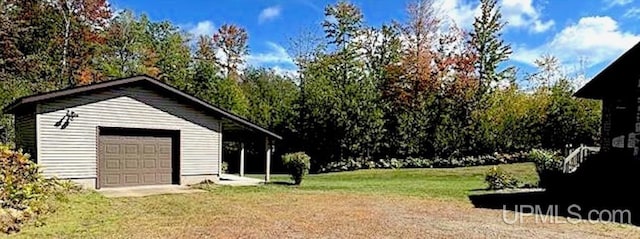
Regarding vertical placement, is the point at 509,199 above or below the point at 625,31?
below

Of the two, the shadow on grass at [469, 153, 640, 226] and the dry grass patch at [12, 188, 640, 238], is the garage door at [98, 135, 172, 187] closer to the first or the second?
the dry grass patch at [12, 188, 640, 238]

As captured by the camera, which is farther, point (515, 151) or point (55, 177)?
point (515, 151)

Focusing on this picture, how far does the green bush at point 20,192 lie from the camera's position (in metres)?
7.62

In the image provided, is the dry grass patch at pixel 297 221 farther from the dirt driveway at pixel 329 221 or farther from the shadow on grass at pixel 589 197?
the shadow on grass at pixel 589 197

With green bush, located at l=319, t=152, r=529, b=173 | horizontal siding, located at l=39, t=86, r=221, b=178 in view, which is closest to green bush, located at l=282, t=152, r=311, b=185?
horizontal siding, located at l=39, t=86, r=221, b=178

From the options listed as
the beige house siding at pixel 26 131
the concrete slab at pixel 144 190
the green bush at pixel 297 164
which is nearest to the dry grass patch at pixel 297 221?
the concrete slab at pixel 144 190

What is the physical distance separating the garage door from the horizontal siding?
392 mm

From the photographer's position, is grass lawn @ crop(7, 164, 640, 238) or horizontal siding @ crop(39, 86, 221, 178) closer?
grass lawn @ crop(7, 164, 640, 238)

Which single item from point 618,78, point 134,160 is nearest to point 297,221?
point 134,160

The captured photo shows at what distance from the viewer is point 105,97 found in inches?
553

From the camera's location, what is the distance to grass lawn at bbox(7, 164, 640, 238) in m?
7.66

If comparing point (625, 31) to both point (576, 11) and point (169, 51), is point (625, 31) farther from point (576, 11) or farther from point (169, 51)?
point (169, 51)

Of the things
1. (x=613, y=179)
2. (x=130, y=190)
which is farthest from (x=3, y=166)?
(x=613, y=179)

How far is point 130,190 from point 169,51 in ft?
75.1
